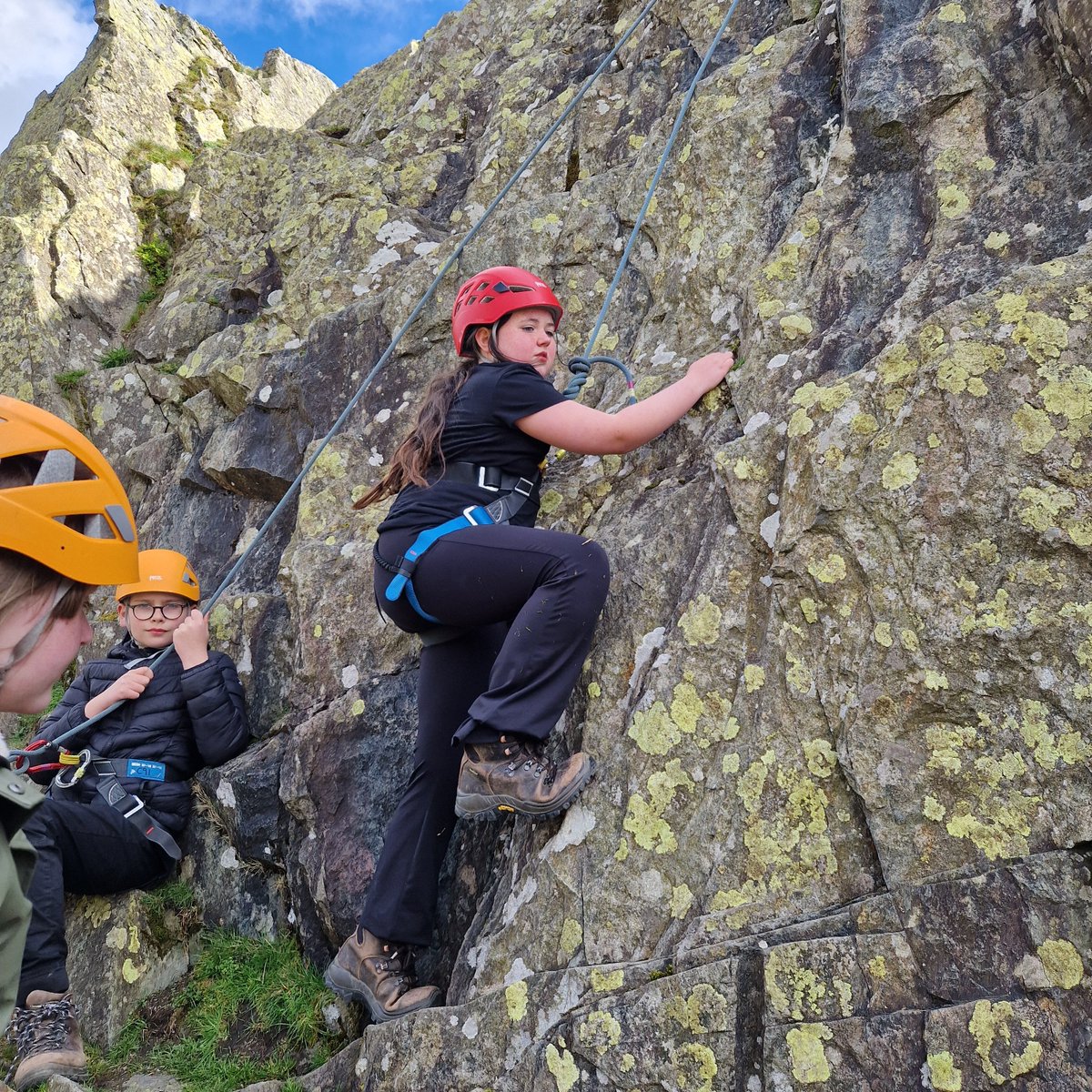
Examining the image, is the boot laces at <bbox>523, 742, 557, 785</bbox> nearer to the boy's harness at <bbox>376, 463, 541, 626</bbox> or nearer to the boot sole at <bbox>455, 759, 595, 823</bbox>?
the boot sole at <bbox>455, 759, 595, 823</bbox>

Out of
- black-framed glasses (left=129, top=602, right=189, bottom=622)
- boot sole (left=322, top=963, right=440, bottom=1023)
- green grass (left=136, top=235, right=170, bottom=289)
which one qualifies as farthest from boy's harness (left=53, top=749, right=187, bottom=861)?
green grass (left=136, top=235, right=170, bottom=289)

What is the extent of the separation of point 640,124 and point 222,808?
277 inches

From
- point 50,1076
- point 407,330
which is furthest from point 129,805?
point 407,330

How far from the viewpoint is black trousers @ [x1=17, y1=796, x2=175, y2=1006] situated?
5941mm

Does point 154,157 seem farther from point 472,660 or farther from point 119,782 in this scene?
point 472,660

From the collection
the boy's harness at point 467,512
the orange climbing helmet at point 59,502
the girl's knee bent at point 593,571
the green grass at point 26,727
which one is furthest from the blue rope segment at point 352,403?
the orange climbing helmet at point 59,502

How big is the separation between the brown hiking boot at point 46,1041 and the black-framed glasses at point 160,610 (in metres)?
2.76

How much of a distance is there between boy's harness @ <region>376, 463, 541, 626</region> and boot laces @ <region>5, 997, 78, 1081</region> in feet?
11.7

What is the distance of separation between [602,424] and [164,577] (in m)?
4.17

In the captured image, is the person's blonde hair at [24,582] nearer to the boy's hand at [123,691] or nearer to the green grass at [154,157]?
the boy's hand at [123,691]

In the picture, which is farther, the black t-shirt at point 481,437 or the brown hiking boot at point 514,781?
the black t-shirt at point 481,437

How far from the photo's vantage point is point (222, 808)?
684 cm

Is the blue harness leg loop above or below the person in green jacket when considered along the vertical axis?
above

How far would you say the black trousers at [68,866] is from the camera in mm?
5941
